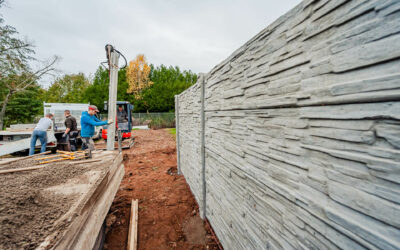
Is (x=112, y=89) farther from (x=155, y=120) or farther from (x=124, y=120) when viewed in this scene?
(x=155, y=120)

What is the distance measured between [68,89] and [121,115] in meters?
32.7

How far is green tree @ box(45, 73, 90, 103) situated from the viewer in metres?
33.2

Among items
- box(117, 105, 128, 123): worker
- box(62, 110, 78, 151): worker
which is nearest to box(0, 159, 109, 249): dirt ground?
box(62, 110, 78, 151): worker

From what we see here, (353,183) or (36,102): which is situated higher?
(36,102)

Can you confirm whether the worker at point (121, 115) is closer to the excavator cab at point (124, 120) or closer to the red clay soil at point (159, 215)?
the excavator cab at point (124, 120)

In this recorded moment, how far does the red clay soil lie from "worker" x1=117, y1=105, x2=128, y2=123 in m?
Answer: 6.16

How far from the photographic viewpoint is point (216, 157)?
8.53ft

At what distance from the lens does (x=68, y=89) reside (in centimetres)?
3488

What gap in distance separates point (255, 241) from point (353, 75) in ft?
5.37

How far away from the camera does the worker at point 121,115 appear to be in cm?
1136

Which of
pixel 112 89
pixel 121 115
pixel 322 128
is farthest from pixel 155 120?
pixel 322 128

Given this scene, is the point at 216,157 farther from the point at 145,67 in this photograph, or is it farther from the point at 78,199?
the point at 145,67

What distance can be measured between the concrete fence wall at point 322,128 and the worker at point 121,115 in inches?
439

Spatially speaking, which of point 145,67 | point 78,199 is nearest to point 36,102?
point 145,67
